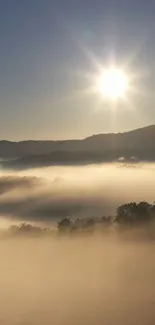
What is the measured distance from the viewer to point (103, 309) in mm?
122375

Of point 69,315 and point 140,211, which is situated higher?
point 140,211

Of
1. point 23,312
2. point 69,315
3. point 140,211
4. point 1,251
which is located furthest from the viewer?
point 1,251

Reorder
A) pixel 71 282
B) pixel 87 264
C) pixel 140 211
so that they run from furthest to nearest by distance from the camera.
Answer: pixel 87 264, pixel 71 282, pixel 140 211

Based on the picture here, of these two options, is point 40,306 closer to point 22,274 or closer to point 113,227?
point 113,227

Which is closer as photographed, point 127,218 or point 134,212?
point 134,212

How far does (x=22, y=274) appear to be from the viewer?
178375 mm

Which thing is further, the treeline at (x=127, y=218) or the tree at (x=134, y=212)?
the treeline at (x=127, y=218)

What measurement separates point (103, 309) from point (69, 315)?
9.17m

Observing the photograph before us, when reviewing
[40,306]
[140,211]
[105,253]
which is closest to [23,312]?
[40,306]

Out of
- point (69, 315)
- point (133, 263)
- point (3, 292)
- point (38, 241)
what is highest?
point (38, 241)

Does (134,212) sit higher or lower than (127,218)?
higher

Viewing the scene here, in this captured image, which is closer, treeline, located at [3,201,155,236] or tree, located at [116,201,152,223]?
tree, located at [116,201,152,223]

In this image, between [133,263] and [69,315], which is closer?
[69,315]

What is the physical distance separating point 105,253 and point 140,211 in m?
86.6
